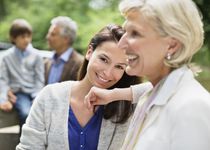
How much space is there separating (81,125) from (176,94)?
2.49 ft

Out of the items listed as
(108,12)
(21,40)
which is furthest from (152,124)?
(108,12)

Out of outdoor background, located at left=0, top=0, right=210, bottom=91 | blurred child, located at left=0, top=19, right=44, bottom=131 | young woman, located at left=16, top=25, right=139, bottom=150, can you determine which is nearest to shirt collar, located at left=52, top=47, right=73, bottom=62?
blurred child, located at left=0, top=19, right=44, bottom=131

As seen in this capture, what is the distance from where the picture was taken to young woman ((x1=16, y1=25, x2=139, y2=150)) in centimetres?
206

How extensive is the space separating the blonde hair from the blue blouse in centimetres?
75

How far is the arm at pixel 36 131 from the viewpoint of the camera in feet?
6.88

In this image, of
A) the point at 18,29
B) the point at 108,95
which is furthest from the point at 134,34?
the point at 18,29

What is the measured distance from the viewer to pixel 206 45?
4.36 metres

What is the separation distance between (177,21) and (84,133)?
2.82 ft

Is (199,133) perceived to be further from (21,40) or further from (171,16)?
(21,40)

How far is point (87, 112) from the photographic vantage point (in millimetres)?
2170

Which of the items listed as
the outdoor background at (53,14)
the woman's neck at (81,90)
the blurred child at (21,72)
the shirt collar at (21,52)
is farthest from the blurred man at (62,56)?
the outdoor background at (53,14)

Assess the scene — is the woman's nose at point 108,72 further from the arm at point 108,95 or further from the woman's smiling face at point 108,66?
the arm at point 108,95

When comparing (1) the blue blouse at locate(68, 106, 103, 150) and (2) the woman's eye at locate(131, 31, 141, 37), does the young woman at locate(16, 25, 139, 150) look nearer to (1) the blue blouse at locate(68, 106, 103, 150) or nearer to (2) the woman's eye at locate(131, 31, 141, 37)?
(1) the blue blouse at locate(68, 106, 103, 150)

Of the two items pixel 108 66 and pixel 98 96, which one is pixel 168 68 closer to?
pixel 98 96
